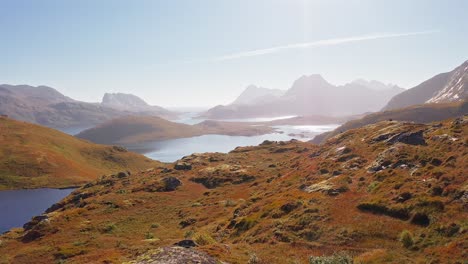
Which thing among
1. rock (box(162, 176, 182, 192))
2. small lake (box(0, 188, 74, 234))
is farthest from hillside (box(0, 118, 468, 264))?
small lake (box(0, 188, 74, 234))

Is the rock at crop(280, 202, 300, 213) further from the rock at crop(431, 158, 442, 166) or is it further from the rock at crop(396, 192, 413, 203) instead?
the rock at crop(431, 158, 442, 166)

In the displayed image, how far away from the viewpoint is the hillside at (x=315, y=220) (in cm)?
2439

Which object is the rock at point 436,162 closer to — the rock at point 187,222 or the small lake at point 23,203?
the rock at point 187,222

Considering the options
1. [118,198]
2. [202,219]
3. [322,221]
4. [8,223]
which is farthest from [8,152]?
[322,221]

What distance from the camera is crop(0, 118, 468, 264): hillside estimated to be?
80.0 feet

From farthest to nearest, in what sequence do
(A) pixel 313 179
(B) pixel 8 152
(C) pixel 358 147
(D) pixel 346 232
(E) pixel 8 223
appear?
(B) pixel 8 152 < (E) pixel 8 223 < (C) pixel 358 147 < (A) pixel 313 179 < (D) pixel 346 232

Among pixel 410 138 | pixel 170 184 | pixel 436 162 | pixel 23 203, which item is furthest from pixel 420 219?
pixel 23 203

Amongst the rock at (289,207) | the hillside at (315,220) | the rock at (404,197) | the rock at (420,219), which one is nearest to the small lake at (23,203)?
the hillside at (315,220)

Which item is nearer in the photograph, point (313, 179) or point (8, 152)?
point (313, 179)

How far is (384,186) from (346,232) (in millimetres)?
12851

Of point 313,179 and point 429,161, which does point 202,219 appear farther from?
point 429,161

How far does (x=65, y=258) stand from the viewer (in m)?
39.7

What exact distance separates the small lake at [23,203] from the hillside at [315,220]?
54391 mm

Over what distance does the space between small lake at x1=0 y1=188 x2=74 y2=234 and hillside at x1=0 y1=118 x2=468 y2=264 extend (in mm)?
54391
